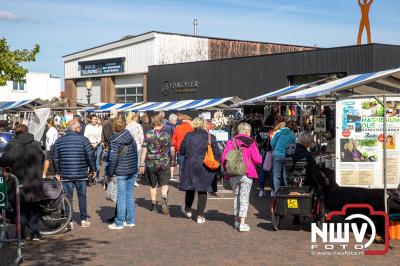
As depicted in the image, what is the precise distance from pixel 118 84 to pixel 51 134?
28643 millimetres

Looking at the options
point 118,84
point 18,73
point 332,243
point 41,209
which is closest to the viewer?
point 332,243

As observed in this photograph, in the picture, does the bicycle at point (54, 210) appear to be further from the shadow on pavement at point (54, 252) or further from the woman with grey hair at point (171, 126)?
the woman with grey hair at point (171, 126)

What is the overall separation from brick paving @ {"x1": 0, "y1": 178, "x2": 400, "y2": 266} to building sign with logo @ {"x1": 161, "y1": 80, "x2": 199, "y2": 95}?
81.3 feet

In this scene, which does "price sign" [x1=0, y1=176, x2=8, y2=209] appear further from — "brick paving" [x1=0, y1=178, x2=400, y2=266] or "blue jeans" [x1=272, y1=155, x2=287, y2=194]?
"blue jeans" [x1=272, y1=155, x2=287, y2=194]

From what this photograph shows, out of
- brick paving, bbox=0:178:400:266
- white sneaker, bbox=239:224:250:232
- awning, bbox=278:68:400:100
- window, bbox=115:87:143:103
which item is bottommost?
brick paving, bbox=0:178:400:266

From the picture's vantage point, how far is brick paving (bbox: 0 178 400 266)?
7.36m

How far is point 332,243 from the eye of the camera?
8336 mm

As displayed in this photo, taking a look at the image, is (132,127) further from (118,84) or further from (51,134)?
(118,84)

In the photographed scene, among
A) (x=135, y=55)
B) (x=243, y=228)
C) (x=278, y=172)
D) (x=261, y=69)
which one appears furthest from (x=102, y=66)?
(x=243, y=228)

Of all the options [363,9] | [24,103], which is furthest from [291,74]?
[24,103]

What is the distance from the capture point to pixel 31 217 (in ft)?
28.5

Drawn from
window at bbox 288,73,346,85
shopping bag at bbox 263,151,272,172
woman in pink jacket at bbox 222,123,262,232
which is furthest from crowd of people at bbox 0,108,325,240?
window at bbox 288,73,346,85

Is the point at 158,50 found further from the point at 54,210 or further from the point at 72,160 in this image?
the point at 54,210

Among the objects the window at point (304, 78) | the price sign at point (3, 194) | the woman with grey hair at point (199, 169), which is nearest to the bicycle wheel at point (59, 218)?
the price sign at point (3, 194)
